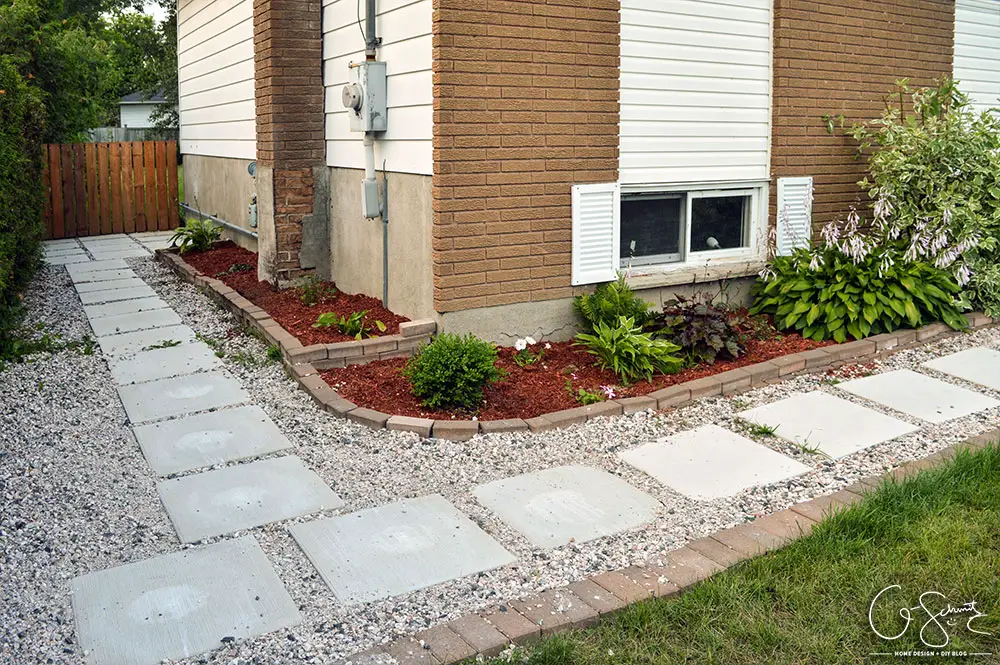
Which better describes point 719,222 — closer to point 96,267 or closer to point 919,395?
point 919,395

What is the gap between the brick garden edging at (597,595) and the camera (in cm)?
309

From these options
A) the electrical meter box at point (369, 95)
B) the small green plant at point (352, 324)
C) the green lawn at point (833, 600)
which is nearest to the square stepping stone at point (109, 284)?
the small green plant at point (352, 324)

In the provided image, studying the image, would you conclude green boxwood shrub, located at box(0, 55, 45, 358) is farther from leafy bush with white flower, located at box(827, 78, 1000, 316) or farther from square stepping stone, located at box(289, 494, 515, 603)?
leafy bush with white flower, located at box(827, 78, 1000, 316)

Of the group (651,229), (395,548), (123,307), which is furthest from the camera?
(123,307)

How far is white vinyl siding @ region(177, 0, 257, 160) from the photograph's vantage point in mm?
10375

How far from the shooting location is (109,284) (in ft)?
32.4

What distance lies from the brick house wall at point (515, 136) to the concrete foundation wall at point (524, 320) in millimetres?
65

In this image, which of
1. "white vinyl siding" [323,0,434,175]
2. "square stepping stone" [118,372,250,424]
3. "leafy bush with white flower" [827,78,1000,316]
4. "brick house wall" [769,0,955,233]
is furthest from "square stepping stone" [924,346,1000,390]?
"square stepping stone" [118,372,250,424]

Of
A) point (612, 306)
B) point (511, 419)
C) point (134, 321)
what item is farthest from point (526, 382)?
point (134, 321)

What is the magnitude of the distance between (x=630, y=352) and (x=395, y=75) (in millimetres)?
2570

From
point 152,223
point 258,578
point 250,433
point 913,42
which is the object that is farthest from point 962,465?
point 152,223

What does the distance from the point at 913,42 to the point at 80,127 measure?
14255 mm

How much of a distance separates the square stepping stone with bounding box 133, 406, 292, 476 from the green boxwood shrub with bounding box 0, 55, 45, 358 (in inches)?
89.9

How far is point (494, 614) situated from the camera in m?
3.31
